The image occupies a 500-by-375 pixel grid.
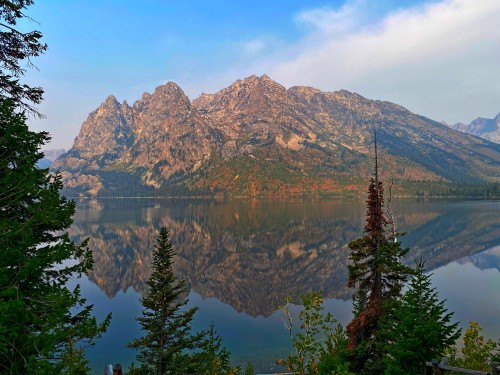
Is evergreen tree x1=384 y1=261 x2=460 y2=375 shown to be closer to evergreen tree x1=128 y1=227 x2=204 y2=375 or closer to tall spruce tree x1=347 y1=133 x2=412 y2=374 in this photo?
tall spruce tree x1=347 y1=133 x2=412 y2=374

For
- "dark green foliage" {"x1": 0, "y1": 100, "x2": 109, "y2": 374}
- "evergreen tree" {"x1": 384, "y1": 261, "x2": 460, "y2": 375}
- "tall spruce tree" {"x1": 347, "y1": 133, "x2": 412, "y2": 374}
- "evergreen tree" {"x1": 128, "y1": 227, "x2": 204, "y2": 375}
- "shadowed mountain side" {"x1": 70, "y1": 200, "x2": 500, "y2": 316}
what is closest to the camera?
"dark green foliage" {"x1": 0, "y1": 100, "x2": 109, "y2": 374}

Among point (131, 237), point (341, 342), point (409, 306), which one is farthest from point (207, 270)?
point (409, 306)

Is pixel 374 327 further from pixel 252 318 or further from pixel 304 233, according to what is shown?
pixel 304 233

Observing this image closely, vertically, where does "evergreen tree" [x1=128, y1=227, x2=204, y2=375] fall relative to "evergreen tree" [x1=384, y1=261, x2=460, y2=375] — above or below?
below

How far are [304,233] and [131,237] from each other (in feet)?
304

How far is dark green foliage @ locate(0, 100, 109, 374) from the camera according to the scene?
9992 mm

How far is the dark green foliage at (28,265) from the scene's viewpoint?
9.99m

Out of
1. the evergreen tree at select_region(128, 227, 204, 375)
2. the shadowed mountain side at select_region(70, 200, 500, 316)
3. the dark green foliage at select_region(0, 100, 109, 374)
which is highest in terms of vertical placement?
the dark green foliage at select_region(0, 100, 109, 374)

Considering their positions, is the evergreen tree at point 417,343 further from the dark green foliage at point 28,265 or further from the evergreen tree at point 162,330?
the evergreen tree at point 162,330

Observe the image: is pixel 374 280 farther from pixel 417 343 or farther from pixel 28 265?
pixel 28 265

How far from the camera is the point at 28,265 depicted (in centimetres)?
1040

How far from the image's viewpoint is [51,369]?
33.1ft

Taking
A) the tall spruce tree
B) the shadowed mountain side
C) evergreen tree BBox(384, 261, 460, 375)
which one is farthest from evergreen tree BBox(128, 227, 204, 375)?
the shadowed mountain side

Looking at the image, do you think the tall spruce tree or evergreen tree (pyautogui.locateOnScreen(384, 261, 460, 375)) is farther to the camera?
the tall spruce tree
